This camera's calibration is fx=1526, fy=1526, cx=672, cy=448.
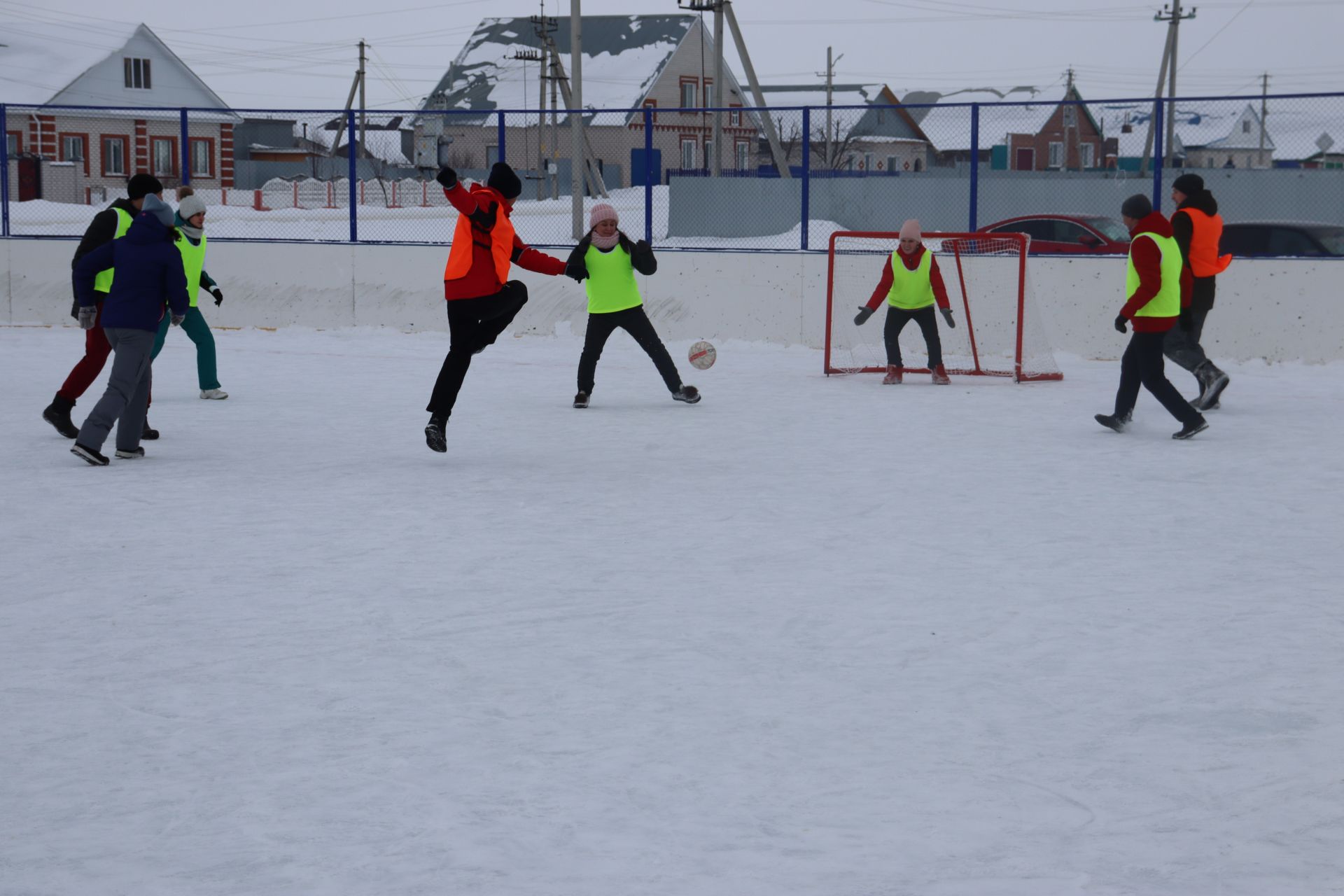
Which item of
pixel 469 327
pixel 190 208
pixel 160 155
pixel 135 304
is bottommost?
pixel 469 327

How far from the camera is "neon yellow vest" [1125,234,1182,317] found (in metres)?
9.43

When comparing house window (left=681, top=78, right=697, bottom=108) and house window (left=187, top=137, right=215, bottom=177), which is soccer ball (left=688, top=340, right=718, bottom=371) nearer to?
house window (left=187, top=137, right=215, bottom=177)

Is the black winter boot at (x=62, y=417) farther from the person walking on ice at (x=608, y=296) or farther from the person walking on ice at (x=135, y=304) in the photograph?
the person walking on ice at (x=608, y=296)

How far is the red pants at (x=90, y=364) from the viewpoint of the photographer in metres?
9.10

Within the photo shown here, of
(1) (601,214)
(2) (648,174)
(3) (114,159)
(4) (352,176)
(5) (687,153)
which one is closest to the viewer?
(1) (601,214)

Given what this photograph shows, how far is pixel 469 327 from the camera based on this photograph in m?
8.70

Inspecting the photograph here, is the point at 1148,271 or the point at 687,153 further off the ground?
the point at 687,153

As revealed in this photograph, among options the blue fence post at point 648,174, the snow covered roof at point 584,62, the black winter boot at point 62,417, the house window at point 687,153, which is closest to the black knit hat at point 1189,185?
the blue fence post at point 648,174

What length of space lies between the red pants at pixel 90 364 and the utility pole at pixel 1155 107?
9136mm

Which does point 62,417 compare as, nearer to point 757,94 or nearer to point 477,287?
point 477,287

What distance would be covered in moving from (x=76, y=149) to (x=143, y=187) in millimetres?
35528

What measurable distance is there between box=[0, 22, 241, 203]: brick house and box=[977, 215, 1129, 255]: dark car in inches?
633

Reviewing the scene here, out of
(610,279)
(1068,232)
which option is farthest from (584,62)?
(610,279)

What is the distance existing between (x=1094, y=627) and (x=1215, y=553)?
1457 millimetres
